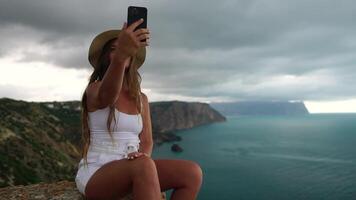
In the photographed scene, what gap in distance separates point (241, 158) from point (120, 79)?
→ 4868 inches

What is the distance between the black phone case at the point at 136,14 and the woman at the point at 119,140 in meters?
0.12

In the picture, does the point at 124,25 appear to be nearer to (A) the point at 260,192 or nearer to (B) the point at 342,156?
(A) the point at 260,192

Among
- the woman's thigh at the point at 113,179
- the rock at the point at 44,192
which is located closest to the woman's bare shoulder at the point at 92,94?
the woman's thigh at the point at 113,179

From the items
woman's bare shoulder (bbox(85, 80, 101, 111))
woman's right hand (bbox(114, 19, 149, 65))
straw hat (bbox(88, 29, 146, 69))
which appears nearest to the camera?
woman's right hand (bbox(114, 19, 149, 65))

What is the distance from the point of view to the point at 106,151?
189 inches

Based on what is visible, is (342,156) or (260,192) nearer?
(260,192)

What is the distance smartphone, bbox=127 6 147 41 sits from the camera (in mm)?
4304

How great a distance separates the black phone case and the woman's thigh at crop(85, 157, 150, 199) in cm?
151

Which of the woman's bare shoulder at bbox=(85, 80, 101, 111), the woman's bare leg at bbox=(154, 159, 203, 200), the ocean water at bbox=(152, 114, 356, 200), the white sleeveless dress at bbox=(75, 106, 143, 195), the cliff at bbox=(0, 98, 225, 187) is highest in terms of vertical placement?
the woman's bare shoulder at bbox=(85, 80, 101, 111)

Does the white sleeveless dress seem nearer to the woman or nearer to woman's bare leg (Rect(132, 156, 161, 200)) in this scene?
the woman

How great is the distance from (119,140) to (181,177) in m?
0.92

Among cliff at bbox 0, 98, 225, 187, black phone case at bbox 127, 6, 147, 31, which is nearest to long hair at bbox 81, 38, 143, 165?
black phone case at bbox 127, 6, 147, 31

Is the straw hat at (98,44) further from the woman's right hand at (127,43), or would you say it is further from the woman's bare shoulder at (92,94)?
the woman's right hand at (127,43)

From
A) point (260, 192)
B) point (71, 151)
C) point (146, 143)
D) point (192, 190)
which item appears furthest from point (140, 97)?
point (71, 151)
